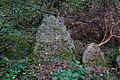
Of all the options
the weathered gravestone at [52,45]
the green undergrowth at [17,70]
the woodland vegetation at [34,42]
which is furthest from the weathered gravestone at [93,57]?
the green undergrowth at [17,70]

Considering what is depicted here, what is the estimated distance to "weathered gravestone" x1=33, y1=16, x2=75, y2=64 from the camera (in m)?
4.60

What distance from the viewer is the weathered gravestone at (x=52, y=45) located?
15.1ft

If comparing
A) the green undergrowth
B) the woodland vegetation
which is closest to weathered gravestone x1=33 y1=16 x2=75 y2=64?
the woodland vegetation

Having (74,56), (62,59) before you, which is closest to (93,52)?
(74,56)

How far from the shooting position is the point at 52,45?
496cm

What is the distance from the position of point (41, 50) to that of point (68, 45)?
78 cm

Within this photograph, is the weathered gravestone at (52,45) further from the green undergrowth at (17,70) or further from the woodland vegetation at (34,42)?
the green undergrowth at (17,70)

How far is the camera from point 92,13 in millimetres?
9539

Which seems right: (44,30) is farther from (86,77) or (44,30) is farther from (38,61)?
(86,77)

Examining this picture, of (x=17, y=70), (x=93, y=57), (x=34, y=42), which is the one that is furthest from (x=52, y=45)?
(x=17, y=70)

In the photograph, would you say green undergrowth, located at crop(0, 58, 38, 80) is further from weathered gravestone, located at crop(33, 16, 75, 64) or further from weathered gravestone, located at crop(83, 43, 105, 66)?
weathered gravestone, located at crop(83, 43, 105, 66)

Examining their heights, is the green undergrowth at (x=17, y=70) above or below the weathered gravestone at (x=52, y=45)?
below

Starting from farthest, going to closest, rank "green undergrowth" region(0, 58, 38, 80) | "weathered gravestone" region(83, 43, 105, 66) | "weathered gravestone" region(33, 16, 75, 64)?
"weathered gravestone" region(83, 43, 105, 66)
"weathered gravestone" region(33, 16, 75, 64)
"green undergrowth" region(0, 58, 38, 80)

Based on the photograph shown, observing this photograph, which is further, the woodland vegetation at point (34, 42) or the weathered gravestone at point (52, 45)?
the weathered gravestone at point (52, 45)
